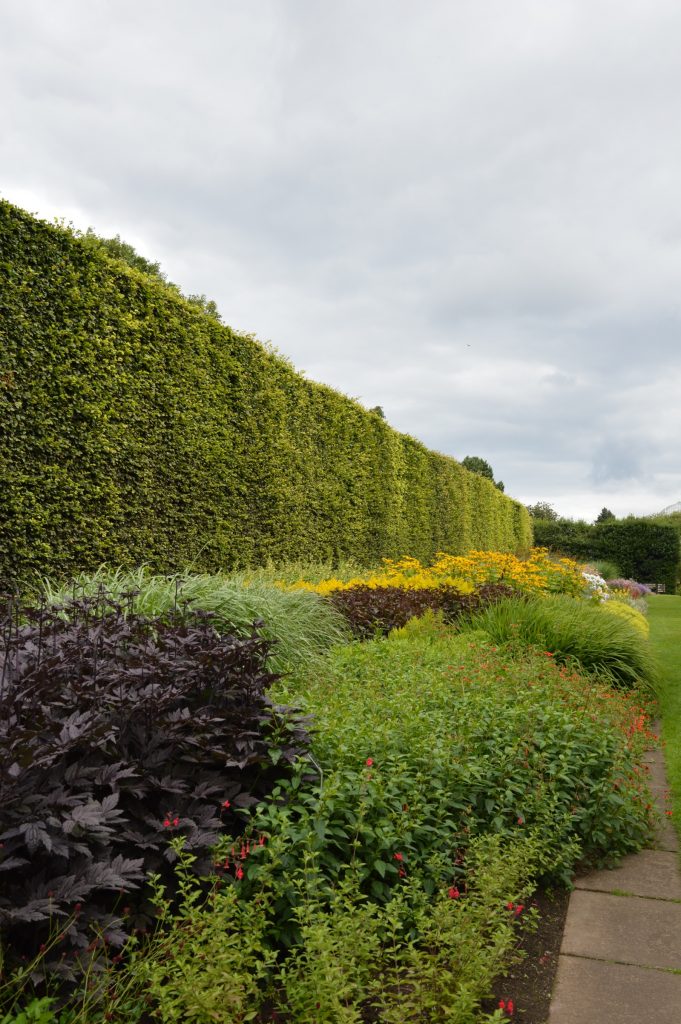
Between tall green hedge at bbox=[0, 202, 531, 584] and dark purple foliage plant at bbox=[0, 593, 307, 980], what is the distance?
2705 millimetres

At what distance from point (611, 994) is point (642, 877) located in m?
1.04

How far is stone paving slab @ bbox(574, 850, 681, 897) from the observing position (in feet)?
9.91

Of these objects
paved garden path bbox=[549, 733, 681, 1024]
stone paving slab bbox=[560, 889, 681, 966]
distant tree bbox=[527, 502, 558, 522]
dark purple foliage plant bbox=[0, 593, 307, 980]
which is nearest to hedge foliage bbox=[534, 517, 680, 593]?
distant tree bbox=[527, 502, 558, 522]

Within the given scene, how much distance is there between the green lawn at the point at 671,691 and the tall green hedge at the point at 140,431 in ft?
15.5

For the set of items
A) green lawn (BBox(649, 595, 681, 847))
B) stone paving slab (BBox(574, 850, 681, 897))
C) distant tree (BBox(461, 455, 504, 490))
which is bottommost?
stone paving slab (BBox(574, 850, 681, 897))

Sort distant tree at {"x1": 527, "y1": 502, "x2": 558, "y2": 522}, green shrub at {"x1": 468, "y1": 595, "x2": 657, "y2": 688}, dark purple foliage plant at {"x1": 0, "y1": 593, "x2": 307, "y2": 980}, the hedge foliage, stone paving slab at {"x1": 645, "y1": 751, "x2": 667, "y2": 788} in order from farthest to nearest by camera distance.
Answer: distant tree at {"x1": 527, "y1": 502, "x2": 558, "y2": 522}, the hedge foliage, green shrub at {"x1": 468, "y1": 595, "x2": 657, "y2": 688}, stone paving slab at {"x1": 645, "y1": 751, "x2": 667, "y2": 788}, dark purple foliage plant at {"x1": 0, "y1": 593, "x2": 307, "y2": 980}

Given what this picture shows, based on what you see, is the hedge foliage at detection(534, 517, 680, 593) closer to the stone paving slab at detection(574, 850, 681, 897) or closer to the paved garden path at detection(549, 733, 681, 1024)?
the stone paving slab at detection(574, 850, 681, 897)

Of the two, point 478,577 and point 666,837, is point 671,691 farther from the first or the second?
point 666,837

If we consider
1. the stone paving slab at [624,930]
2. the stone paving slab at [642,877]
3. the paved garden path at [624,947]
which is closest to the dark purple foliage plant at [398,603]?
the stone paving slab at [642,877]

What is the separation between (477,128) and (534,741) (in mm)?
5335

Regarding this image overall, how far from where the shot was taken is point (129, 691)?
257 centimetres

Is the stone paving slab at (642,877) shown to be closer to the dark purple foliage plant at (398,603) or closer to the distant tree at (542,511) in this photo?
the dark purple foliage plant at (398,603)

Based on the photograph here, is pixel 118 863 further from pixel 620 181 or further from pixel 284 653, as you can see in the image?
pixel 620 181

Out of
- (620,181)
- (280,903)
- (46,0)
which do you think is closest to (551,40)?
(620,181)
